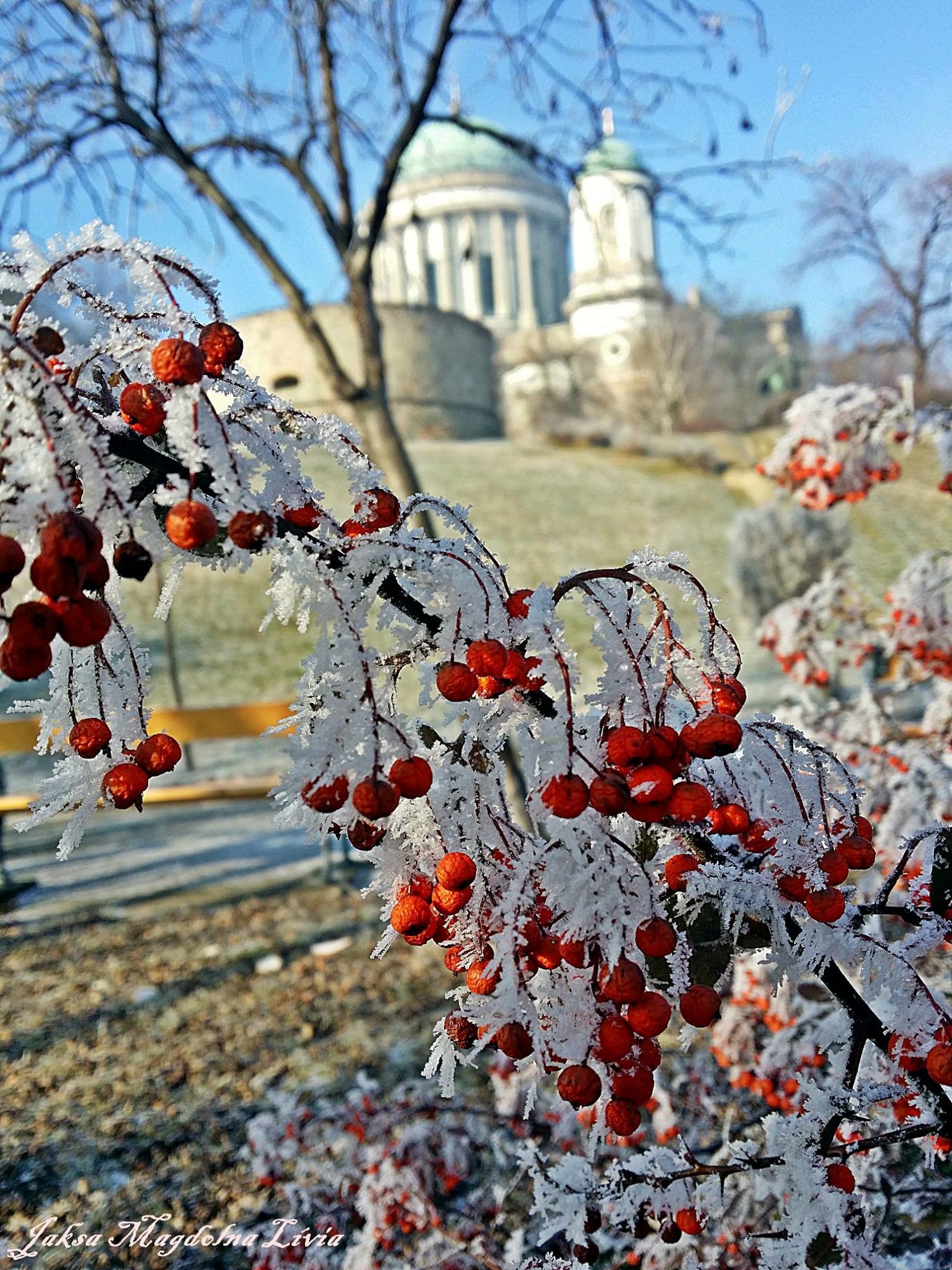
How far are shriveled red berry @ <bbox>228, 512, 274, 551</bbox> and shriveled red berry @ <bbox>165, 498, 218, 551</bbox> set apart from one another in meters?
0.02

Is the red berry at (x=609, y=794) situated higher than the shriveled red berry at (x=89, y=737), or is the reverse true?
the shriveled red berry at (x=89, y=737)

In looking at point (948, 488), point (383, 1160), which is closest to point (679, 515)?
point (948, 488)

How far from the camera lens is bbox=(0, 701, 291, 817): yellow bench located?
479 centimetres

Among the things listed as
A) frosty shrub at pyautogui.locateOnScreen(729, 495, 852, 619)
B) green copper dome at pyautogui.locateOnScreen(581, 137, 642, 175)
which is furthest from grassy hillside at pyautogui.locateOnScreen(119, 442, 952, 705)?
green copper dome at pyautogui.locateOnScreen(581, 137, 642, 175)

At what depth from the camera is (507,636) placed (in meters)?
0.82

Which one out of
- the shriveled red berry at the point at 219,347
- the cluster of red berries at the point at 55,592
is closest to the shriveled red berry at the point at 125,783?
the cluster of red berries at the point at 55,592

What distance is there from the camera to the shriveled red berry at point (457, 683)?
77 cm

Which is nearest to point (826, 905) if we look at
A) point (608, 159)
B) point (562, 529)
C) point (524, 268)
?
point (608, 159)

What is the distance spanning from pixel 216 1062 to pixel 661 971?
2.88 m

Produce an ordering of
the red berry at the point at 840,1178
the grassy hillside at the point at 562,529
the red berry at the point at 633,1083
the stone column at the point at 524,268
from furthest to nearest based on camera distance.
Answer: the stone column at the point at 524,268, the grassy hillside at the point at 562,529, the red berry at the point at 840,1178, the red berry at the point at 633,1083

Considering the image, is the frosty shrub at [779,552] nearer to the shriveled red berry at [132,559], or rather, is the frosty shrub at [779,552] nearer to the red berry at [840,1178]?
the red berry at [840,1178]

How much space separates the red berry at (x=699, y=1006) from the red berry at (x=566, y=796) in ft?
0.93

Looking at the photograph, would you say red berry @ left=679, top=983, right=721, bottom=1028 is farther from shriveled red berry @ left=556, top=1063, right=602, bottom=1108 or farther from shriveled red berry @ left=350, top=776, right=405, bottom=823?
shriveled red berry @ left=350, top=776, right=405, bottom=823

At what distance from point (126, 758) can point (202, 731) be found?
425 cm
